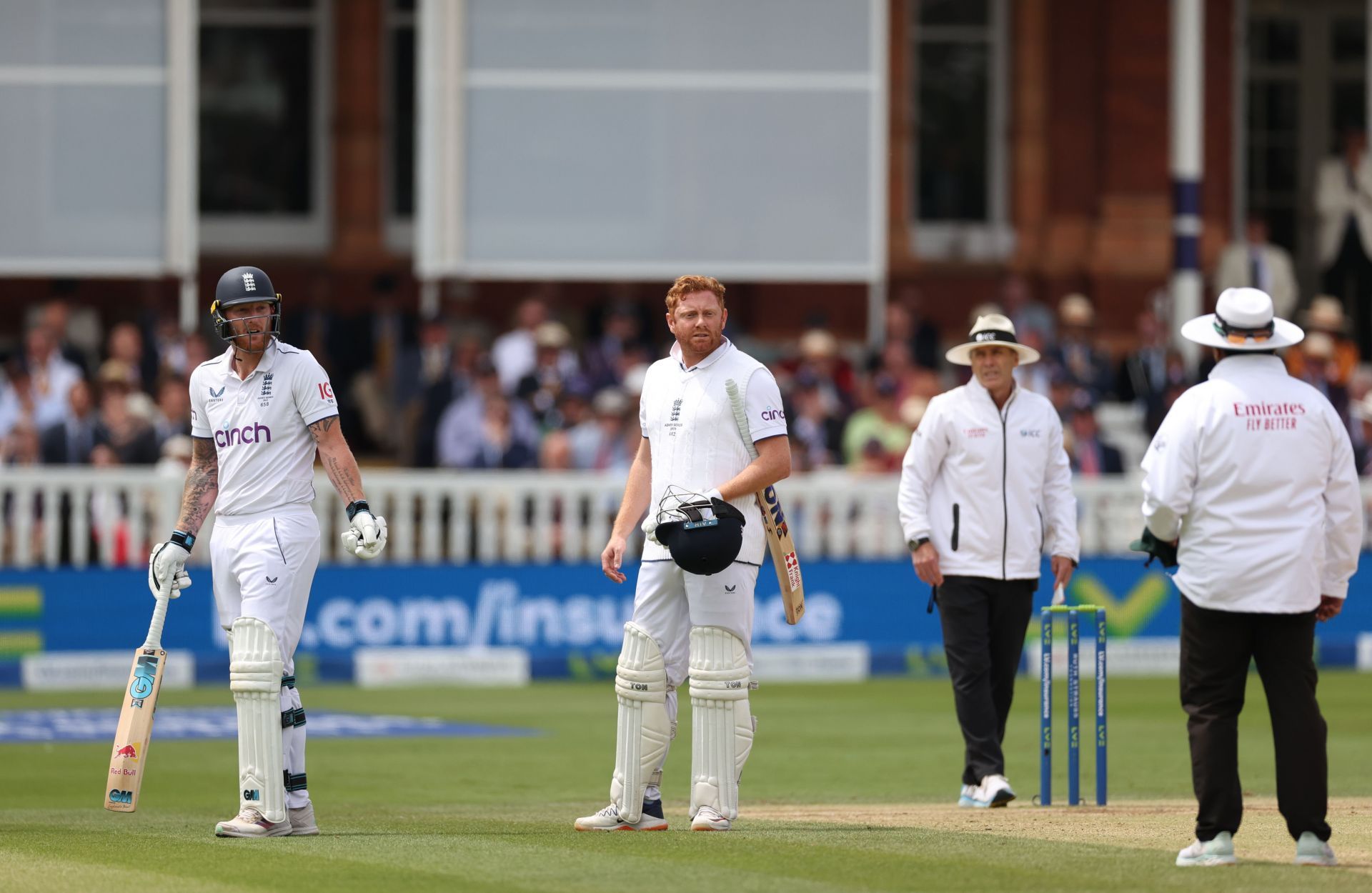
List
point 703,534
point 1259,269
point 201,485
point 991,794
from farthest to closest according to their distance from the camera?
1. point 1259,269
2. point 991,794
3. point 201,485
4. point 703,534

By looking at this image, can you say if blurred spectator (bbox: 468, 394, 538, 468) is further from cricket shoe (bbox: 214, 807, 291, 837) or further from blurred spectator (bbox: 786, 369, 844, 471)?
cricket shoe (bbox: 214, 807, 291, 837)

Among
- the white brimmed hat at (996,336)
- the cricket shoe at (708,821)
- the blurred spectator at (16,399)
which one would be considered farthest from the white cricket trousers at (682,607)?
the blurred spectator at (16,399)

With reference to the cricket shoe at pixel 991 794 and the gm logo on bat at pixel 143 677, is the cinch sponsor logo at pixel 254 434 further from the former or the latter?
the cricket shoe at pixel 991 794

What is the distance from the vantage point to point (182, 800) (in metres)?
11.2

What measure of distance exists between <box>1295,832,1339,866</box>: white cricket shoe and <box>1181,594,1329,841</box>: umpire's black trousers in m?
0.02

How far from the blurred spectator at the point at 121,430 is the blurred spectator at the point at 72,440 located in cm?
7

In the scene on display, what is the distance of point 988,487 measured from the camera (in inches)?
421

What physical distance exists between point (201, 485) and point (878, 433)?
1012cm

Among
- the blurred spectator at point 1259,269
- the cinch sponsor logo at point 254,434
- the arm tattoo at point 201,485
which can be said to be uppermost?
the blurred spectator at point 1259,269

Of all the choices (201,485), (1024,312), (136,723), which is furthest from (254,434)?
(1024,312)

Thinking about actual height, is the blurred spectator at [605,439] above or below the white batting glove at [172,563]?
above

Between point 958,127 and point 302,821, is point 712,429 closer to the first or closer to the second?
point 302,821

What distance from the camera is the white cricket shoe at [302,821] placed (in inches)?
360

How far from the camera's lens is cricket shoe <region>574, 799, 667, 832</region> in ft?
30.0
